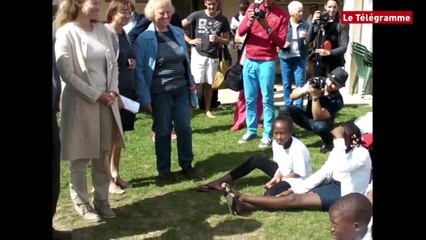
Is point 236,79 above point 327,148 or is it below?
above

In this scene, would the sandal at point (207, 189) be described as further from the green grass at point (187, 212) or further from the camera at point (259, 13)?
the camera at point (259, 13)

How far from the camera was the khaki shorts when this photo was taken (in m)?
7.97

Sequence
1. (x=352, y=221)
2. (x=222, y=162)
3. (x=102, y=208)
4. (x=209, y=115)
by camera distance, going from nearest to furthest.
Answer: (x=352, y=221)
(x=102, y=208)
(x=222, y=162)
(x=209, y=115)

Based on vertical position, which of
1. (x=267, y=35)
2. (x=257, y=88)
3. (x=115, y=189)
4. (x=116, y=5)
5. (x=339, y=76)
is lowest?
(x=115, y=189)

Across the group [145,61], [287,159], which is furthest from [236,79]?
[287,159]

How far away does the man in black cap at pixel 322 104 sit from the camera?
19.1 feet

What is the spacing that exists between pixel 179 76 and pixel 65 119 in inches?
52.3

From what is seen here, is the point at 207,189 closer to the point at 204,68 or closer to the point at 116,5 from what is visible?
the point at 116,5

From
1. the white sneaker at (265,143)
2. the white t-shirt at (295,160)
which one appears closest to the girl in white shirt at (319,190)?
the white t-shirt at (295,160)

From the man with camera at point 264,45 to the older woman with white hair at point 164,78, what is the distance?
4.15 ft

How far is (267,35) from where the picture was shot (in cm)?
634

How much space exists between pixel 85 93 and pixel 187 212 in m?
1.24
